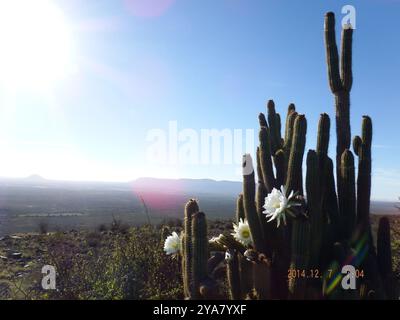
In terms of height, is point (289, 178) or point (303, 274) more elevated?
point (289, 178)

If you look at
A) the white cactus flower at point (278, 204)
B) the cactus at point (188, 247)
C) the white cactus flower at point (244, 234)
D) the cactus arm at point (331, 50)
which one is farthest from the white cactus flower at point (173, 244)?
the cactus arm at point (331, 50)

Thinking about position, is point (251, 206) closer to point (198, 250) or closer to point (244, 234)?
point (244, 234)

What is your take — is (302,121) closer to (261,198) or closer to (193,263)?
(261,198)

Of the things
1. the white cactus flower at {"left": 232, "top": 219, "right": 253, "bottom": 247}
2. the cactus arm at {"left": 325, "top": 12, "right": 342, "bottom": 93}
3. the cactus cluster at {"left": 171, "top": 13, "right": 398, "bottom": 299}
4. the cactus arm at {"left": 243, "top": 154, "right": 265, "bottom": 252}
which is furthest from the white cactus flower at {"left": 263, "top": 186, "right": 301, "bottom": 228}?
the cactus arm at {"left": 325, "top": 12, "right": 342, "bottom": 93}

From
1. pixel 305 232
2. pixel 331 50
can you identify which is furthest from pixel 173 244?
pixel 331 50

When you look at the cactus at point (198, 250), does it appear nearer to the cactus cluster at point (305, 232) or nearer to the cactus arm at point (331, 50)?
the cactus cluster at point (305, 232)
